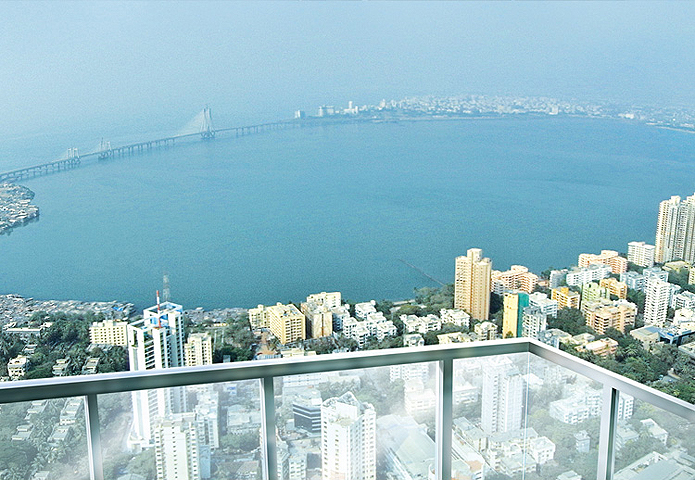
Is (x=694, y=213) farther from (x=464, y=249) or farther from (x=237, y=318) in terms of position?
(x=237, y=318)

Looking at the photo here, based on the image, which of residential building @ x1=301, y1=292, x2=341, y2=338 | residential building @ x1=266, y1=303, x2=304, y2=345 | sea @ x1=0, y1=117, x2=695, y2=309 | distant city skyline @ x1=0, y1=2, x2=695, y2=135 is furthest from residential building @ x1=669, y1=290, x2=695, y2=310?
residential building @ x1=266, y1=303, x2=304, y2=345

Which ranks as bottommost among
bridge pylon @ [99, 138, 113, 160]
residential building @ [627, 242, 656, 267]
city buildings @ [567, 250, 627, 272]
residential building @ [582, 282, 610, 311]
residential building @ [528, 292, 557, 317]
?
residential building @ [528, 292, 557, 317]

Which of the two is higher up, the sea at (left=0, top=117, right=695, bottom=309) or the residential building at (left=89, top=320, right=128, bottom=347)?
the sea at (left=0, top=117, right=695, bottom=309)

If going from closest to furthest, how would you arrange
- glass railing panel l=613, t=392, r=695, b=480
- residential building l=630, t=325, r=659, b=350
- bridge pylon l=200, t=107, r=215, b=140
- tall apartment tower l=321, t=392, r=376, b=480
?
1. glass railing panel l=613, t=392, r=695, b=480
2. tall apartment tower l=321, t=392, r=376, b=480
3. residential building l=630, t=325, r=659, b=350
4. bridge pylon l=200, t=107, r=215, b=140

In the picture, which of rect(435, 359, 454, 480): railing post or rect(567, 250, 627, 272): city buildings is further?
rect(567, 250, 627, 272): city buildings

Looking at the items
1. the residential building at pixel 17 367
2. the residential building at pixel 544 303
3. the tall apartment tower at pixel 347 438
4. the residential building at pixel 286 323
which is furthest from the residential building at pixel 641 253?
the residential building at pixel 17 367

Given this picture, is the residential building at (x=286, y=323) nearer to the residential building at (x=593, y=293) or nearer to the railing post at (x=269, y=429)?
the residential building at (x=593, y=293)

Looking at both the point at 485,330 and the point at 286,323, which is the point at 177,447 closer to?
the point at 286,323

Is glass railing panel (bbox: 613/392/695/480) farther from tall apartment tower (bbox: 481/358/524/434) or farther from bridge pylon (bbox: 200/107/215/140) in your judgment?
Answer: bridge pylon (bbox: 200/107/215/140)

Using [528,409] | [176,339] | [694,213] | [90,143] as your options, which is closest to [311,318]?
[176,339]
